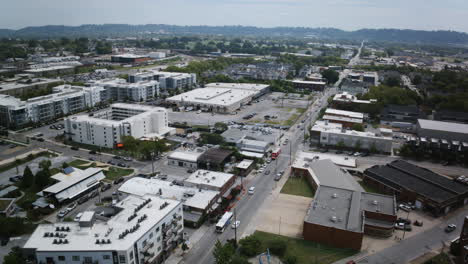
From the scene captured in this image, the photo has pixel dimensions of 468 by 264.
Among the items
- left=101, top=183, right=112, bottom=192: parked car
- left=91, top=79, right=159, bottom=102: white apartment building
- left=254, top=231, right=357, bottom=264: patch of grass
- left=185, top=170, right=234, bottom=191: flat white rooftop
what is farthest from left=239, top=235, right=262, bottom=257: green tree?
left=91, top=79, right=159, bottom=102: white apartment building

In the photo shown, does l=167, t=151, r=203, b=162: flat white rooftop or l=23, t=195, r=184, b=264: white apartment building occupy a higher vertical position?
l=23, t=195, r=184, b=264: white apartment building

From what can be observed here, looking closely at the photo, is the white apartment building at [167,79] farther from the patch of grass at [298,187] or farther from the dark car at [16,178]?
the patch of grass at [298,187]

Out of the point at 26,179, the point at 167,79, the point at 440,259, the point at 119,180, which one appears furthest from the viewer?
the point at 167,79

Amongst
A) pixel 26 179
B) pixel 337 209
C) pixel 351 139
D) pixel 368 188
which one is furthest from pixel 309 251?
pixel 26 179

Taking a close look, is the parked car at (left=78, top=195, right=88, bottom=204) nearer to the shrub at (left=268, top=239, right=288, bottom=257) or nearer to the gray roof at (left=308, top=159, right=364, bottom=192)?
the shrub at (left=268, top=239, right=288, bottom=257)

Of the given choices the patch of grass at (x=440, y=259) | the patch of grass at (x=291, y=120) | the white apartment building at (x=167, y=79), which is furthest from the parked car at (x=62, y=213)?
the white apartment building at (x=167, y=79)

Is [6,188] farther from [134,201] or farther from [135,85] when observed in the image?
[135,85]

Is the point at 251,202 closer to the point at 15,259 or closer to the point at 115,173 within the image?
the point at 115,173
